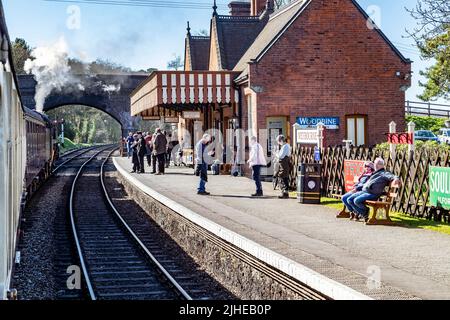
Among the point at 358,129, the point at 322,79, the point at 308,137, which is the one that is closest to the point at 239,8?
the point at 322,79

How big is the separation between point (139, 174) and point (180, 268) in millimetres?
14943

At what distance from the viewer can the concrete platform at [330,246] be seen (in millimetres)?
7686

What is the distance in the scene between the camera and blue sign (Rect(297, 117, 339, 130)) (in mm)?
24109

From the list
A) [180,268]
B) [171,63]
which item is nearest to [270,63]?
[180,268]

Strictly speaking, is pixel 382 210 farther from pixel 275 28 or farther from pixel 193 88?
pixel 275 28

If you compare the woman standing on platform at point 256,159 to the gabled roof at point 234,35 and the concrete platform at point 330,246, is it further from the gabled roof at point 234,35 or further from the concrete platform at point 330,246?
the gabled roof at point 234,35

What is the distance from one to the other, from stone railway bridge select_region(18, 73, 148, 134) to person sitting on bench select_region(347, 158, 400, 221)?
42532 mm

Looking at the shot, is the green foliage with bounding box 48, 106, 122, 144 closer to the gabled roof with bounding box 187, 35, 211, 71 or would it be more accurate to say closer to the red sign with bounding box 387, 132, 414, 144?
the gabled roof with bounding box 187, 35, 211, 71

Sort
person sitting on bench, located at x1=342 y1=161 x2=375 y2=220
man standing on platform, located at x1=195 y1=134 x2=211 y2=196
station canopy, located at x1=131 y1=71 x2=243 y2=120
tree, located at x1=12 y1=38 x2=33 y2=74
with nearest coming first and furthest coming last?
person sitting on bench, located at x1=342 y1=161 x2=375 y2=220
man standing on platform, located at x1=195 y1=134 x2=211 y2=196
station canopy, located at x1=131 y1=71 x2=243 y2=120
tree, located at x1=12 y1=38 x2=33 y2=74

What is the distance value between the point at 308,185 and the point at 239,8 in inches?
924

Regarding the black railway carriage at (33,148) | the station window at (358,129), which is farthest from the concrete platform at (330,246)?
the station window at (358,129)

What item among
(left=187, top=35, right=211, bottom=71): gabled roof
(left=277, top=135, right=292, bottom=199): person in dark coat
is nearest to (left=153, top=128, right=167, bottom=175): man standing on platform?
(left=277, top=135, right=292, bottom=199): person in dark coat
